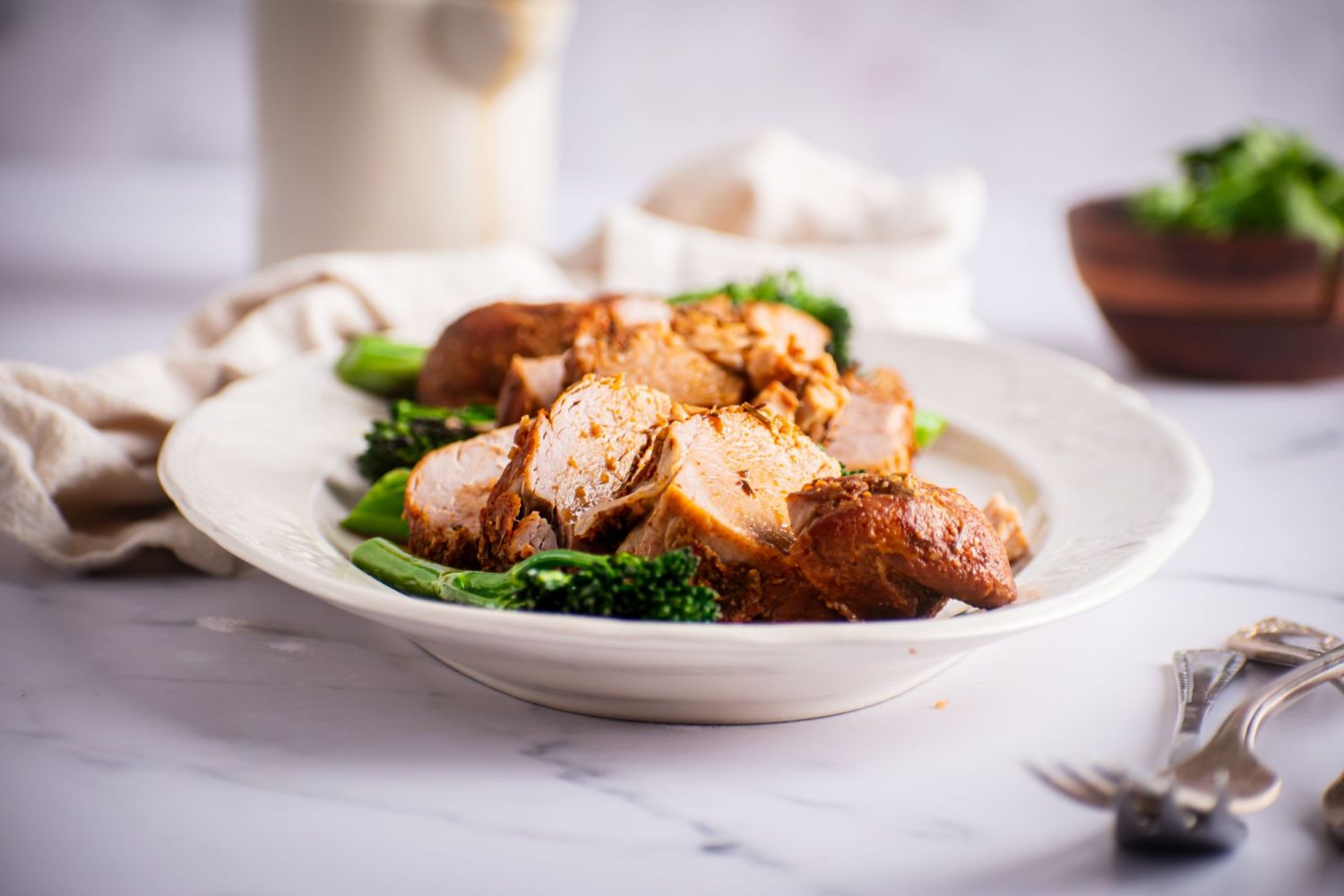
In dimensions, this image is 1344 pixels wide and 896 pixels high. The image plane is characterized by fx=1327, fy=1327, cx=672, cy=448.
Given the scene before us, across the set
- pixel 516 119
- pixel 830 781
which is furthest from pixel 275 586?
pixel 516 119

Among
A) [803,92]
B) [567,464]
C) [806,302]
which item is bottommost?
[567,464]

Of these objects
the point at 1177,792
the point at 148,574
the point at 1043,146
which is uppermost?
the point at 1043,146

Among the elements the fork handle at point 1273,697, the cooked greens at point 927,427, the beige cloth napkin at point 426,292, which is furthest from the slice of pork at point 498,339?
the fork handle at point 1273,697

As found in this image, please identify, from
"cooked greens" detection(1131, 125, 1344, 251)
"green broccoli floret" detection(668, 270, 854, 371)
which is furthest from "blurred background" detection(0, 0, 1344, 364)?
"green broccoli floret" detection(668, 270, 854, 371)

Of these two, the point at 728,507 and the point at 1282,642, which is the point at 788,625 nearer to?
the point at 728,507

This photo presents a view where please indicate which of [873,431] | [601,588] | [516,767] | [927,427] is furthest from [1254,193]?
[516,767]

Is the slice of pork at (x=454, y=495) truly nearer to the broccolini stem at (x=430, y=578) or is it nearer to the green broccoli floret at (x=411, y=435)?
the broccolini stem at (x=430, y=578)

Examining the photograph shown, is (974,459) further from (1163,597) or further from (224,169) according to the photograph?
(224,169)
